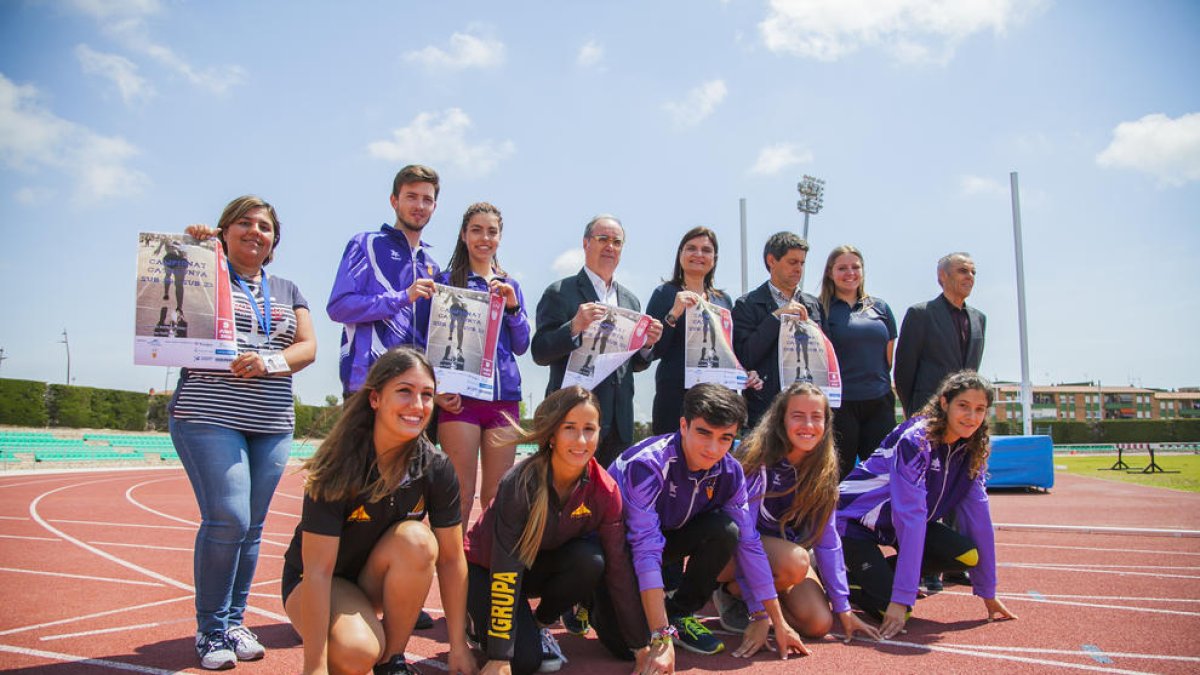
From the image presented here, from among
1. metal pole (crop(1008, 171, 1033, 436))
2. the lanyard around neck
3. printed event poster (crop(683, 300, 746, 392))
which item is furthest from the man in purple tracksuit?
metal pole (crop(1008, 171, 1033, 436))

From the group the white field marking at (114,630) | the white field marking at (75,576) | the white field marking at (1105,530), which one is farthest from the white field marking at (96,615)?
the white field marking at (1105,530)

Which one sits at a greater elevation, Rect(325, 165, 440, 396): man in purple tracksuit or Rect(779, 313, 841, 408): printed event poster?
Rect(325, 165, 440, 396): man in purple tracksuit

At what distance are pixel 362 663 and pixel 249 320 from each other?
166cm

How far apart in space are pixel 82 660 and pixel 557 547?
6.72 feet

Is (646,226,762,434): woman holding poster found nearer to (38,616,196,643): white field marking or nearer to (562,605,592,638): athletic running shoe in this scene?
(562,605,592,638): athletic running shoe

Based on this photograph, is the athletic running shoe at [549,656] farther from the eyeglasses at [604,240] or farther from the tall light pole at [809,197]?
the tall light pole at [809,197]

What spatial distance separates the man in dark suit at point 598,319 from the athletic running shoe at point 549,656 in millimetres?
1181

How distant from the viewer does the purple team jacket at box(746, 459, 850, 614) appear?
3625 mm

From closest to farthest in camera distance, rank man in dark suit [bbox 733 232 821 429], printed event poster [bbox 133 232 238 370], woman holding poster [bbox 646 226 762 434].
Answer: printed event poster [bbox 133 232 238 370] < woman holding poster [bbox 646 226 762 434] < man in dark suit [bbox 733 232 821 429]

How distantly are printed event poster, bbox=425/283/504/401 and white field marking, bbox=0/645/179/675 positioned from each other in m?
1.65

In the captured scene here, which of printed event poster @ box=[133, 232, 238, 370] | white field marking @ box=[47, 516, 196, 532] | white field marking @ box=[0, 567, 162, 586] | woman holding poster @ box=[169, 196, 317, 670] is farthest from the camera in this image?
white field marking @ box=[47, 516, 196, 532]

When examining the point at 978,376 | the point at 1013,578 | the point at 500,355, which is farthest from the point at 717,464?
the point at 1013,578

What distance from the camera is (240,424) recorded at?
125 inches

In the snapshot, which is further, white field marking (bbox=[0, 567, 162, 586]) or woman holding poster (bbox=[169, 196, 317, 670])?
white field marking (bbox=[0, 567, 162, 586])
